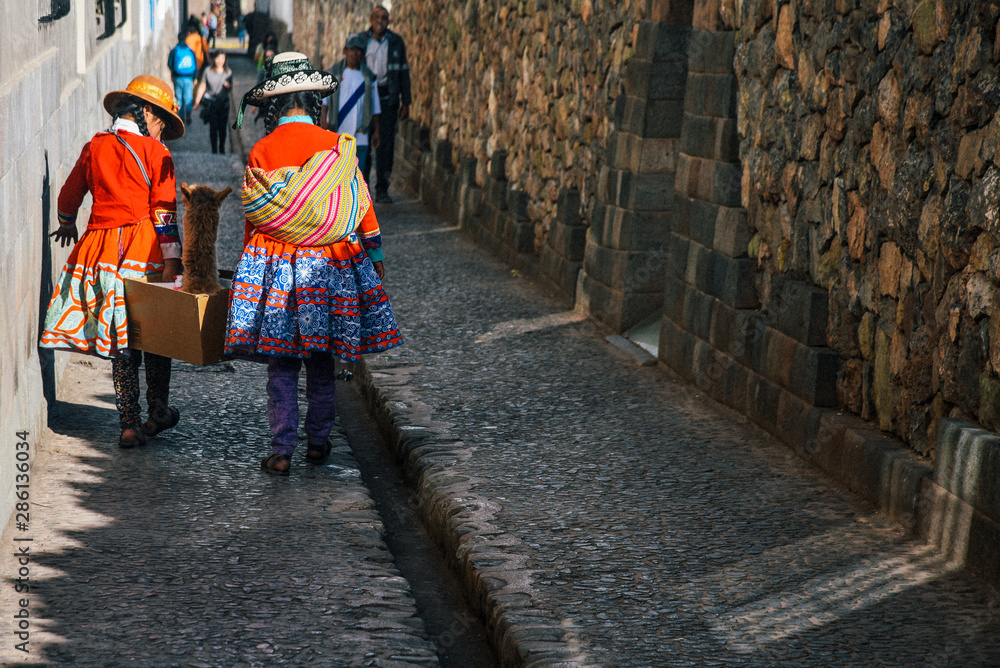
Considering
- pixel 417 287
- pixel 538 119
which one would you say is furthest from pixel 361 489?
pixel 538 119

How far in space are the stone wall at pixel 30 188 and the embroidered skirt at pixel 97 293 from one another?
0.10 m

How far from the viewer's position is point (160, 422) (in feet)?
16.6

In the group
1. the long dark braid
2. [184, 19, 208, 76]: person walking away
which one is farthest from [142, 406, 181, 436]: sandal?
[184, 19, 208, 76]: person walking away

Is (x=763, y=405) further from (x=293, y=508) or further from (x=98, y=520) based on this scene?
(x=98, y=520)

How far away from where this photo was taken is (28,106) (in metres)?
4.46

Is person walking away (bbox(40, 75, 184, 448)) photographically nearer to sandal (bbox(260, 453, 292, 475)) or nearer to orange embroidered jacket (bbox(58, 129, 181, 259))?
orange embroidered jacket (bbox(58, 129, 181, 259))

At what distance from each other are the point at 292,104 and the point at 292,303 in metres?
0.79

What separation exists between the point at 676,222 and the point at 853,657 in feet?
11.7

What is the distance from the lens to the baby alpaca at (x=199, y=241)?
4.63 m

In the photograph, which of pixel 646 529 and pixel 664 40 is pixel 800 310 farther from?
pixel 664 40

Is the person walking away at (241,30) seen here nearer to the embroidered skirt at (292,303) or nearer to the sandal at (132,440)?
the sandal at (132,440)

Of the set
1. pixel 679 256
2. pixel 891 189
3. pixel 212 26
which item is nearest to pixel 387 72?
pixel 679 256

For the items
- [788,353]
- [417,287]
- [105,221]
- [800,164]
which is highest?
[800,164]

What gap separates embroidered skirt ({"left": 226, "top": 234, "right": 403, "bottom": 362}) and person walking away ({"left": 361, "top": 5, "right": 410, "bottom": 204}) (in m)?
7.20
